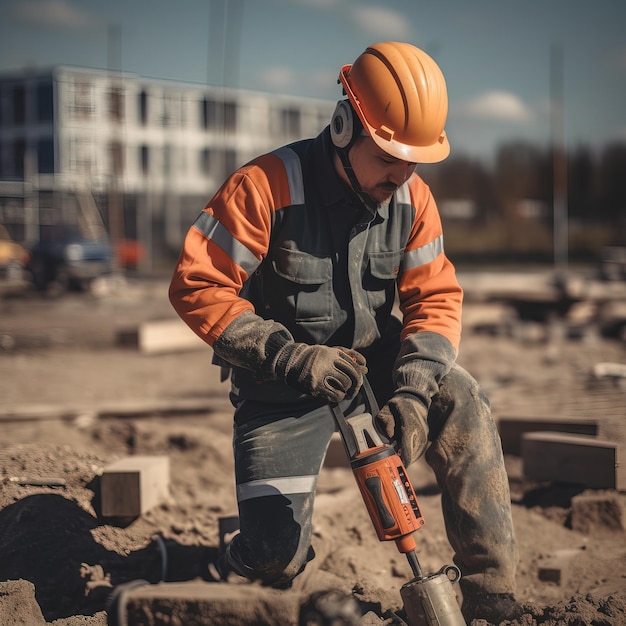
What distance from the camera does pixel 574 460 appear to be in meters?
4.01

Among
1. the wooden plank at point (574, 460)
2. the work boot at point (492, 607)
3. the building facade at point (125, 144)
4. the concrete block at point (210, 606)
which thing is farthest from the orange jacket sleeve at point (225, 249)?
the building facade at point (125, 144)

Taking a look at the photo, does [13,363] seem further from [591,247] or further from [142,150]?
[142,150]

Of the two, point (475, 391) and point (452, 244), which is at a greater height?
point (452, 244)

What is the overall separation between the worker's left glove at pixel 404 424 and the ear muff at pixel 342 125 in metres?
0.94

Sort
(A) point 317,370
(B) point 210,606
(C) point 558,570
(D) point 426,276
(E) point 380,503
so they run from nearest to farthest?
(B) point 210,606 → (E) point 380,503 → (A) point 317,370 → (D) point 426,276 → (C) point 558,570

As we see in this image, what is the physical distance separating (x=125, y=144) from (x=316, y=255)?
4142 cm

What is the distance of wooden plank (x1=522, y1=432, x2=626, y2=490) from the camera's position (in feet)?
12.5

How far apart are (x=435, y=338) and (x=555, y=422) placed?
1.93 m

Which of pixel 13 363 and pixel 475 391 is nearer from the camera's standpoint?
pixel 475 391

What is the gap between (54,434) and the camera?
17.6 feet

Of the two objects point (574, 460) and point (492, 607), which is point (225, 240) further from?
point (574, 460)

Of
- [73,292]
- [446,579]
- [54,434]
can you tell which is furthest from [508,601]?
[73,292]

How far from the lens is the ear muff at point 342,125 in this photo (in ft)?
9.33

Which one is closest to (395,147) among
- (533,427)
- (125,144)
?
(533,427)
